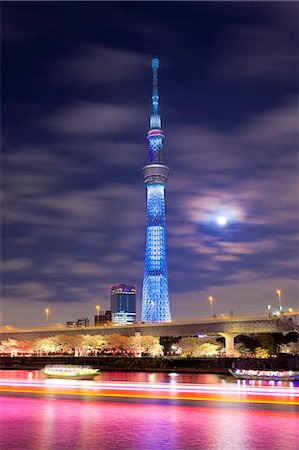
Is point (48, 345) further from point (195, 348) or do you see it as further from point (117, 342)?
point (195, 348)

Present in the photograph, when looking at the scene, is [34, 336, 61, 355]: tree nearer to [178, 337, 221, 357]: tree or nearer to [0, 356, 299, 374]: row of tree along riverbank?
[0, 356, 299, 374]: row of tree along riverbank

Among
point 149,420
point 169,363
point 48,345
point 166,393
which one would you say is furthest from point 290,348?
point 149,420

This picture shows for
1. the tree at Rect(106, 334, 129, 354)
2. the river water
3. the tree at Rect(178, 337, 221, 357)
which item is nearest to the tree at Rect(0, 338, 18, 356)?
the tree at Rect(106, 334, 129, 354)

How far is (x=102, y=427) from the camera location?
25312 millimetres

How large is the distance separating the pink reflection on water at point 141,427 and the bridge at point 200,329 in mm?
68226

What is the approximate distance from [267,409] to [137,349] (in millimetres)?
99083

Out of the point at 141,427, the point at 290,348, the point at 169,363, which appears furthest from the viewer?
the point at 290,348

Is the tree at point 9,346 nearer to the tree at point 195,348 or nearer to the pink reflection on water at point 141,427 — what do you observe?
the tree at point 195,348

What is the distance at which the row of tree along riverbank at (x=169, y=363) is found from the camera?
82.1 m

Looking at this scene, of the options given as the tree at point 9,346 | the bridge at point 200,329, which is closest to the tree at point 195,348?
the bridge at point 200,329

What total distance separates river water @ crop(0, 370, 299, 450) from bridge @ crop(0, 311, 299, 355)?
2452 inches

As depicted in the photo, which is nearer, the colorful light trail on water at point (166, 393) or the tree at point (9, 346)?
the colorful light trail on water at point (166, 393)

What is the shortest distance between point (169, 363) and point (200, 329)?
71.2 feet

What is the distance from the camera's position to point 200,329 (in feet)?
379
